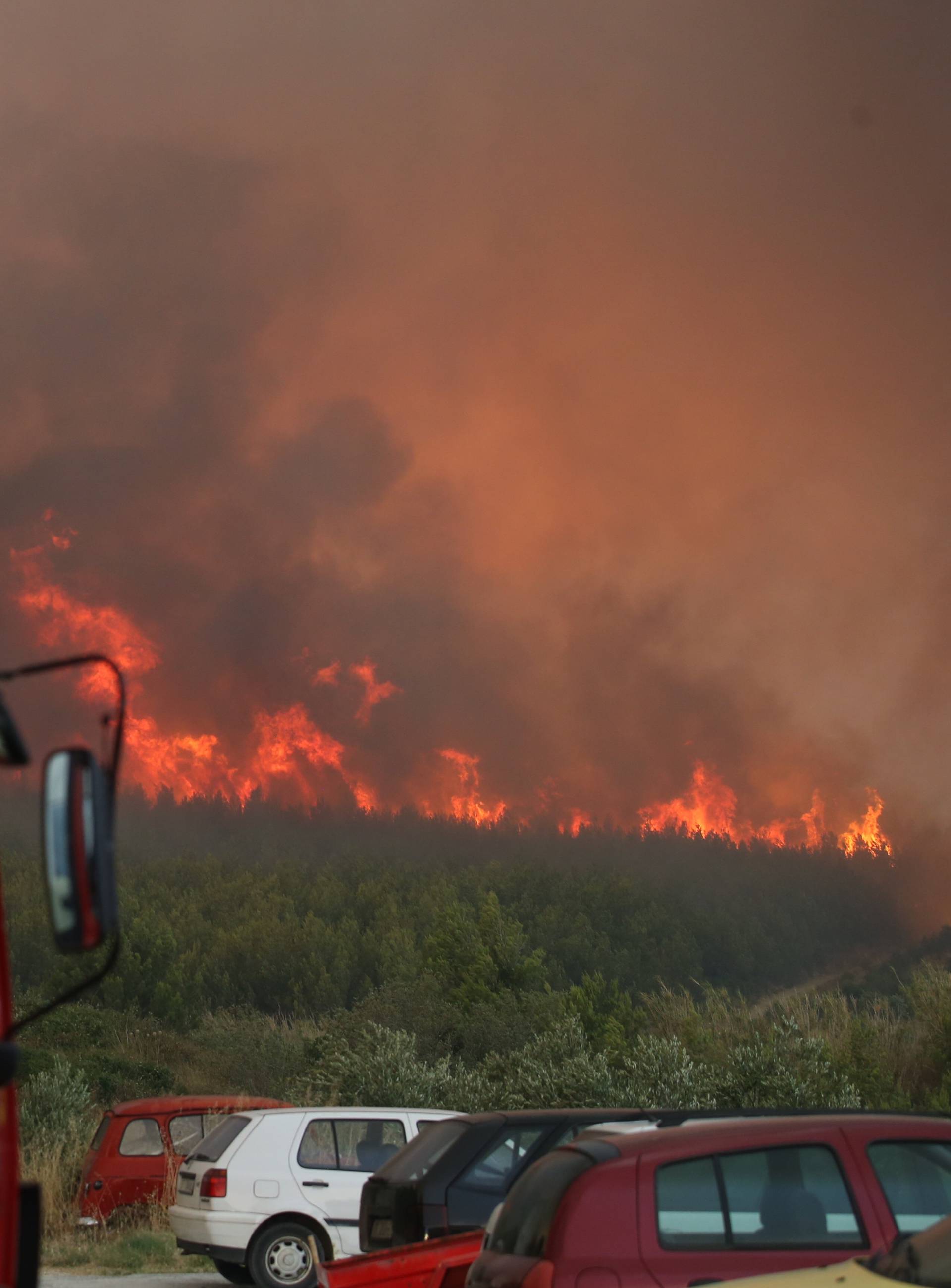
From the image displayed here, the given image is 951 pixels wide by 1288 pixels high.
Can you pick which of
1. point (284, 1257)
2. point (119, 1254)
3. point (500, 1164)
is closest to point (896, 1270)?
point (500, 1164)

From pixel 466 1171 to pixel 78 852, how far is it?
661cm

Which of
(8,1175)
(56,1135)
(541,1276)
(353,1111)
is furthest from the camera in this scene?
(56,1135)

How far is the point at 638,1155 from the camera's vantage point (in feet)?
20.4

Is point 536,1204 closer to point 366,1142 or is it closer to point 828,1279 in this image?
point 828,1279

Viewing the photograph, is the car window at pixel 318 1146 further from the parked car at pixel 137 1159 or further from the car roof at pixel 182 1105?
the parked car at pixel 137 1159

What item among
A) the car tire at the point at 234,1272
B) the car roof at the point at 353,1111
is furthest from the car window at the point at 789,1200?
the car tire at the point at 234,1272

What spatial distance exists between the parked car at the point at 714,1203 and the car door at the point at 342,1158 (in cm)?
683

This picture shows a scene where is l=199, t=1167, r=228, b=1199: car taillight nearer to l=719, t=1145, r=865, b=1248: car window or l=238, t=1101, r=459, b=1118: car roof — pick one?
l=238, t=1101, r=459, b=1118: car roof

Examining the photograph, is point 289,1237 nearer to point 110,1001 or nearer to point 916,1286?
point 916,1286

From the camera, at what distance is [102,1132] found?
17.5 meters

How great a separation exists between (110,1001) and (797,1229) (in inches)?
2604

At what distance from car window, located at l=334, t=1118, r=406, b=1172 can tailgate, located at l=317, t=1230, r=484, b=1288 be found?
17.9 feet

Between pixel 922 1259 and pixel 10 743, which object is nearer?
pixel 10 743

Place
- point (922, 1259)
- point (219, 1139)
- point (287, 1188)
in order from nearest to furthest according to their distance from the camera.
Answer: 1. point (922, 1259)
2. point (287, 1188)
3. point (219, 1139)
